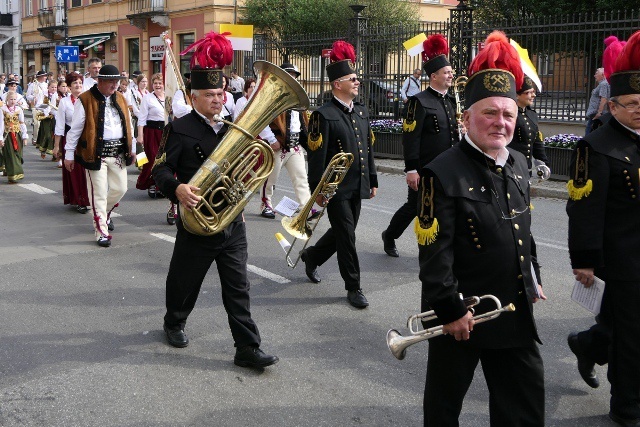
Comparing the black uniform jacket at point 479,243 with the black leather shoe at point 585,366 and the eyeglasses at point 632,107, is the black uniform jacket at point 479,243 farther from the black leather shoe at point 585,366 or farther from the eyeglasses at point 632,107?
the black leather shoe at point 585,366

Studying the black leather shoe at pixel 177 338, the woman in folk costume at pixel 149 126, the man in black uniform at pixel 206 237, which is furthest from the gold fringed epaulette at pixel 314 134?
the woman in folk costume at pixel 149 126

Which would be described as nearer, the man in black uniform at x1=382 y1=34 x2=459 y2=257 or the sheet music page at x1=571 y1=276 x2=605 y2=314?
the sheet music page at x1=571 y1=276 x2=605 y2=314

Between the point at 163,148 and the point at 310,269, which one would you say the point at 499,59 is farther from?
the point at 310,269

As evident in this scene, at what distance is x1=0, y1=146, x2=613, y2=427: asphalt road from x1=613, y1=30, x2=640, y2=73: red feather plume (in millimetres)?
1903

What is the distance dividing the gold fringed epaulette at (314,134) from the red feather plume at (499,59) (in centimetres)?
313

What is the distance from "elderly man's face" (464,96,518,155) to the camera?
322 centimetres

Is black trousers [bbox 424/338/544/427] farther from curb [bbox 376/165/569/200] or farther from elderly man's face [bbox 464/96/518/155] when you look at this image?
curb [bbox 376/165/569/200]

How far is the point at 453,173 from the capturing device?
3232 millimetres

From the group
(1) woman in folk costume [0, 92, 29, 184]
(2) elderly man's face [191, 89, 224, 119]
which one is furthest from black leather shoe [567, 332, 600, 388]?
(1) woman in folk costume [0, 92, 29, 184]

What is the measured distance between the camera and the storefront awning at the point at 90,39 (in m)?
40.4

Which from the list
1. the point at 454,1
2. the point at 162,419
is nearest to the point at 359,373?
the point at 162,419

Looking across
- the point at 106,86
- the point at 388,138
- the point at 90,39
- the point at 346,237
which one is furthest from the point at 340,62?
the point at 90,39

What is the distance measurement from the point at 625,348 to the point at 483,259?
4.22 feet

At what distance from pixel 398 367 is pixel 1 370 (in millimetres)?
2554
